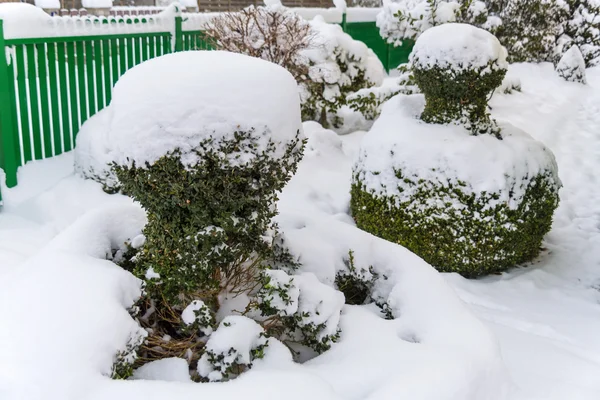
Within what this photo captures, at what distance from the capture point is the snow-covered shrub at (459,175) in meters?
4.18

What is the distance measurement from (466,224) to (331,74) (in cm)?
387

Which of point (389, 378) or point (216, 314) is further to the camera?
point (216, 314)

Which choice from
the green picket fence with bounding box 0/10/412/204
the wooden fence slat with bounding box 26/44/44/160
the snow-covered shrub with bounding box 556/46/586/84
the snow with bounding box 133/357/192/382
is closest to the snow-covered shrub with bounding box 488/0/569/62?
the snow-covered shrub with bounding box 556/46/586/84

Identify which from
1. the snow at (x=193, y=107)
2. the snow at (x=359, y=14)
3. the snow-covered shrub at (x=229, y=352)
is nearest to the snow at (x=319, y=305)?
the snow-covered shrub at (x=229, y=352)

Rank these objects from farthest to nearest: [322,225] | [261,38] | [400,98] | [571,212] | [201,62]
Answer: [261,38] < [571,212] < [400,98] < [322,225] < [201,62]

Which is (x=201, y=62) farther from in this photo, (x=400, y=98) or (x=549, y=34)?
(x=549, y=34)

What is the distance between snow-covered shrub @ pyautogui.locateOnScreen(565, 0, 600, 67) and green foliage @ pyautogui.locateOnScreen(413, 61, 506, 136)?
45.7 feet

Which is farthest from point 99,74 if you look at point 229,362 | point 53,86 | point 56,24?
point 229,362

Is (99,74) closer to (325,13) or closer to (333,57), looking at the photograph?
(333,57)

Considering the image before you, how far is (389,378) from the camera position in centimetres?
222

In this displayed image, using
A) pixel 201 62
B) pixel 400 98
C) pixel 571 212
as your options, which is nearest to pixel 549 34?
pixel 571 212

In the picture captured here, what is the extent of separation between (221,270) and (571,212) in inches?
180

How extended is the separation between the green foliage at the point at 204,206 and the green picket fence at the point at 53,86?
3.13 m

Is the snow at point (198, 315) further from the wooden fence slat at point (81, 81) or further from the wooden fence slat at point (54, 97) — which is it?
the wooden fence slat at point (81, 81)
